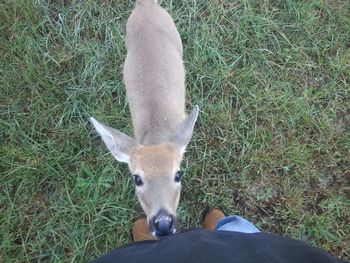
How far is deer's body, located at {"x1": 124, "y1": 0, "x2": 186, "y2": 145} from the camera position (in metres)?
4.25

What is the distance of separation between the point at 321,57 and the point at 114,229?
296cm

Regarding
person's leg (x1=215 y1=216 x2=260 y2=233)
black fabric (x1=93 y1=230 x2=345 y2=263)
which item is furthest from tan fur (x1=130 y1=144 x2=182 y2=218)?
person's leg (x1=215 y1=216 x2=260 y2=233)

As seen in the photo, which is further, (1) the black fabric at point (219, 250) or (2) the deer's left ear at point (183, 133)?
(2) the deer's left ear at point (183, 133)

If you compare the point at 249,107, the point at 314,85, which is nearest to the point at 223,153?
the point at 249,107

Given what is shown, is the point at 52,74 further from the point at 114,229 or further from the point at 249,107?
the point at 249,107

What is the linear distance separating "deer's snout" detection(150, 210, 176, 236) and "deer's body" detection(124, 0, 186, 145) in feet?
2.67

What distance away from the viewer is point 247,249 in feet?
9.22

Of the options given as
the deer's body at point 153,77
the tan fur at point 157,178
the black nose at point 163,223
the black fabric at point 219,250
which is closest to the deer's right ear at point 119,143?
the tan fur at point 157,178

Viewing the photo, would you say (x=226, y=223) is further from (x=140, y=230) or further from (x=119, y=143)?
(x=119, y=143)

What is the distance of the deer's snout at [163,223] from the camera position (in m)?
3.43

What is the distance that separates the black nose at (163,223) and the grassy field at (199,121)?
106 cm

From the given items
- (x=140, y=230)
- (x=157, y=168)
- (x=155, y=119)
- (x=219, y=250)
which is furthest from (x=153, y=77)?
(x=219, y=250)

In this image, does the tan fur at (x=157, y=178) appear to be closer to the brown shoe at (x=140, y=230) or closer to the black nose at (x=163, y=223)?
the black nose at (x=163, y=223)

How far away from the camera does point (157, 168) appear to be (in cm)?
360
